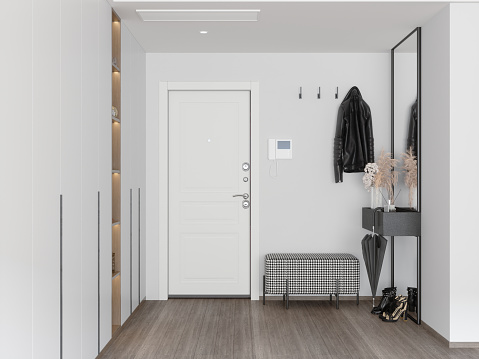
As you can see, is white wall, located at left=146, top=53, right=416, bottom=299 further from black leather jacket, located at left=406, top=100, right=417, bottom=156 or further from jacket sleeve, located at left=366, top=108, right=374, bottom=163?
black leather jacket, located at left=406, top=100, right=417, bottom=156

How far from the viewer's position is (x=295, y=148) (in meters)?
4.93

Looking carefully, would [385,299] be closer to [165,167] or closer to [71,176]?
[165,167]

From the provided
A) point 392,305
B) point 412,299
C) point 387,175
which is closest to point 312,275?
point 392,305

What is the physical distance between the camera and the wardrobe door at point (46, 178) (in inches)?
86.7

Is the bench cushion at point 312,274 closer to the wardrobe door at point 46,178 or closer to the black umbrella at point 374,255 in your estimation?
the black umbrella at point 374,255

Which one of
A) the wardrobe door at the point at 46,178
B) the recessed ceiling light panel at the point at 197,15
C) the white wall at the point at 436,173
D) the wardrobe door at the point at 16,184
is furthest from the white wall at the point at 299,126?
the wardrobe door at the point at 16,184

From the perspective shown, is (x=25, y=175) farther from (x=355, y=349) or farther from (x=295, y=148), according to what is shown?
(x=295, y=148)

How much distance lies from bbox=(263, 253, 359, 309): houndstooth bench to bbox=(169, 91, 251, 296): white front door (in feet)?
1.39

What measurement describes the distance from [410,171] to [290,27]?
64.5 inches

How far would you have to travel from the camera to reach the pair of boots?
13.7 feet

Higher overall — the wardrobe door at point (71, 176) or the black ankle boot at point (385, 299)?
the wardrobe door at point (71, 176)

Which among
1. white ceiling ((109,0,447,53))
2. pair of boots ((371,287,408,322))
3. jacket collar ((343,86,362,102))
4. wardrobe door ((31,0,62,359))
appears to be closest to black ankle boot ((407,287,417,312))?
pair of boots ((371,287,408,322))

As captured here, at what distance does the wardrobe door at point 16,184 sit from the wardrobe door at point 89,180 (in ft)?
2.49
